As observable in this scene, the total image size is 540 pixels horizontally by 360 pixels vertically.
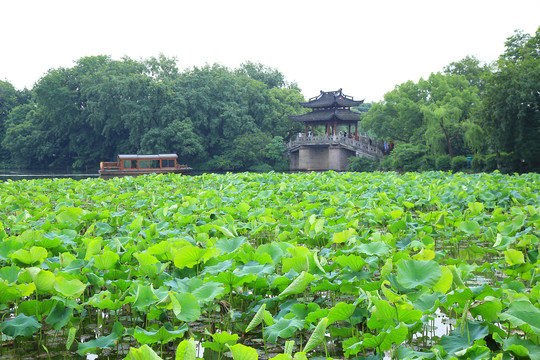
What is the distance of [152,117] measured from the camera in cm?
2862

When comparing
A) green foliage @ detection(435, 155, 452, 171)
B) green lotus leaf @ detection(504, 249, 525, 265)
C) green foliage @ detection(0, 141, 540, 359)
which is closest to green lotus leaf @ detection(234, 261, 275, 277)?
green foliage @ detection(0, 141, 540, 359)

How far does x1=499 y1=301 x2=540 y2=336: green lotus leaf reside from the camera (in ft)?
4.85

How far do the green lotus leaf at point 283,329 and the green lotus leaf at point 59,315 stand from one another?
2.74 ft

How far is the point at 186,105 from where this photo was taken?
28.4 meters

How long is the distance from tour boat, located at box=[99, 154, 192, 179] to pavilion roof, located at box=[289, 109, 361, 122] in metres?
8.80

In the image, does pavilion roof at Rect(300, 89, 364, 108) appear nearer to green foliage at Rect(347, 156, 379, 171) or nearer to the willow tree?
green foliage at Rect(347, 156, 379, 171)

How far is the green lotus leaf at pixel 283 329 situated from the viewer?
169 centimetres

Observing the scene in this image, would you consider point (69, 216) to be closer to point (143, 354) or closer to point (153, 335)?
point (153, 335)

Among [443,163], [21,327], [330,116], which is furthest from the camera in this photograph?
[330,116]

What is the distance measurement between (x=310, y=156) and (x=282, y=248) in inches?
1020

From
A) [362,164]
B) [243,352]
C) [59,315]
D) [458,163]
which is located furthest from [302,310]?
[362,164]

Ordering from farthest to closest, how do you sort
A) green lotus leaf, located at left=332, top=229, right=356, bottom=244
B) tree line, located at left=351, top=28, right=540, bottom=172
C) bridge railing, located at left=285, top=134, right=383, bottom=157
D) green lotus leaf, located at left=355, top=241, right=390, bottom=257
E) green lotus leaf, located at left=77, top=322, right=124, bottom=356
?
bridge railing, located at left=285, top=134, right=383, bottom=157
tree line, located at left=351, top=28, right=540, bottom=172
green lotus leaf, located at left=332, top=229, right=356, bottom=244
green lotus leaf, located at left=355, top=241, right=390, bottom=257
green lotus leaf, located at left=77, top=322, right=124, bottom=356

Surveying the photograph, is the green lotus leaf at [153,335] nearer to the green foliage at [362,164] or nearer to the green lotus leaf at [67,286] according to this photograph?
the green lotus leaf at [67,286]

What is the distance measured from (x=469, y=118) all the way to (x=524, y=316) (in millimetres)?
21359
